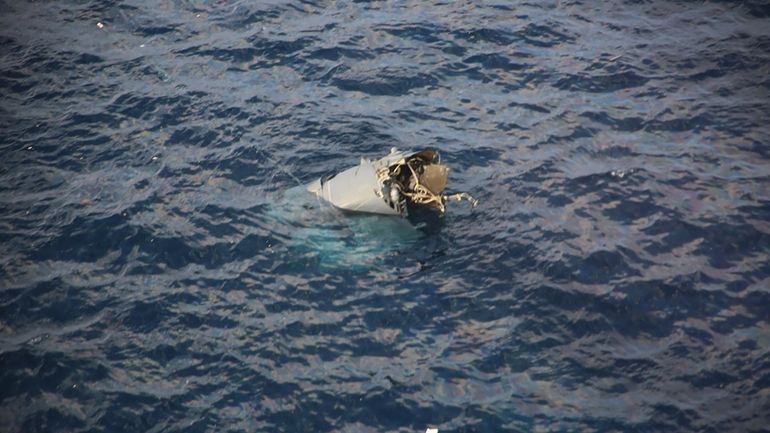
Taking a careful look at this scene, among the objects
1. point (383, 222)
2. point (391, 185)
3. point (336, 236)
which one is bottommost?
point (336, 236)

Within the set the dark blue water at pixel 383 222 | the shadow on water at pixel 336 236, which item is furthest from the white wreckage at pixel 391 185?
the dark blue water at pixel 383 222

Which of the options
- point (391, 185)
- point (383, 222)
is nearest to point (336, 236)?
Result: point (383, 222)

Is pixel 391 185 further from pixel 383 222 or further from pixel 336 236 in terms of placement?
pixel 336 236

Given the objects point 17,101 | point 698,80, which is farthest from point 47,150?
point 698,80

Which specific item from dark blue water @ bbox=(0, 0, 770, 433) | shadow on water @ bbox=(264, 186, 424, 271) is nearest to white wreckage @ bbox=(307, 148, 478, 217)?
shadow on water @ bbox=(264, 186, 424, 271)

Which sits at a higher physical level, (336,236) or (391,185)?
(391,185)

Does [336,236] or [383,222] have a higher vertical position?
[383,222]
